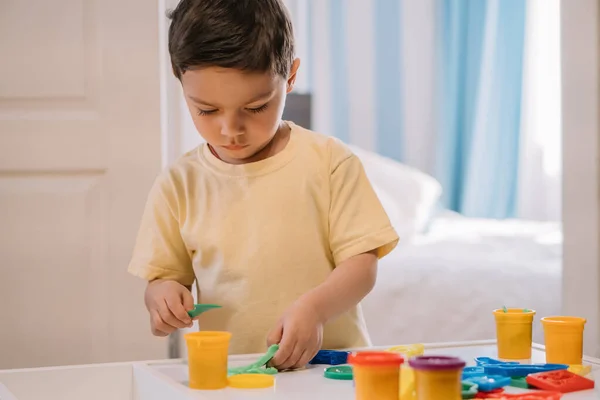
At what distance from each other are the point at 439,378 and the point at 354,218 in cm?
53

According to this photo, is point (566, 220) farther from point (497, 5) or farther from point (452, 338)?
point (497, 5)

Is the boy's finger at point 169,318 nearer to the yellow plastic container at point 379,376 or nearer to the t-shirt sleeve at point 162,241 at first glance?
the t-shirt sleeve at point 162,241

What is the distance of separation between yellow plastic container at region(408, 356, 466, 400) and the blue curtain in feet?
12.1

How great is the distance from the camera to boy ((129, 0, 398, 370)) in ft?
3.50

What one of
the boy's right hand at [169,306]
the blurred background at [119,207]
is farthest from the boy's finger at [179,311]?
the blurred background at [119,207]

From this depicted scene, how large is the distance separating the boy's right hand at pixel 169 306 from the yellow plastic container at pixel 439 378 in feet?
1.58

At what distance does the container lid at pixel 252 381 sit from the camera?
840 mm

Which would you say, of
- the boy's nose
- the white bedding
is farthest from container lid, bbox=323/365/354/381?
the white bedding

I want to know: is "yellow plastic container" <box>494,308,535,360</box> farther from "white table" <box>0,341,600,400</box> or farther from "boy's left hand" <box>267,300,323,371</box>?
"boy's left hand" <box>267,300,323,371</box>

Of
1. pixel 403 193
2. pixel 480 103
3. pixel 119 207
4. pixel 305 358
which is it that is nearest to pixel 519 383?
pixel 305 358

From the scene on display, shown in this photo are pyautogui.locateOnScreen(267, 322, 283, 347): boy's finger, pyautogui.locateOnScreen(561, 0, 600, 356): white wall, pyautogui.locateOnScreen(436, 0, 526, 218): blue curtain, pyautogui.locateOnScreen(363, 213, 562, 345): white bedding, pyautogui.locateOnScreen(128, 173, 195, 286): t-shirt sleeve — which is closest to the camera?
pyautogui.locateOnScreen(267, 322, 283, 347): boy's finger

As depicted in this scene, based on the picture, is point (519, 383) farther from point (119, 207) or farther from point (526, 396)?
point (119, 207)

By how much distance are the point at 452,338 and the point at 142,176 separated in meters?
0.88

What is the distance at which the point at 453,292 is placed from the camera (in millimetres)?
2158
